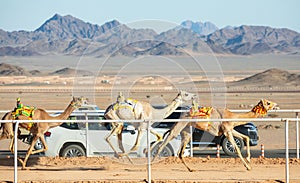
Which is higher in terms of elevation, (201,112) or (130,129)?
(201,112)

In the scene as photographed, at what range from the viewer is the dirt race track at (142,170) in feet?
50.2

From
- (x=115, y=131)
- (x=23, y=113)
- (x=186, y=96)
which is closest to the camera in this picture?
(x=23, y=113)

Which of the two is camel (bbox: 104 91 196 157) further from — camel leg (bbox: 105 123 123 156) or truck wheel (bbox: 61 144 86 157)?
truck wheel (bbox: 61 144 86 157)

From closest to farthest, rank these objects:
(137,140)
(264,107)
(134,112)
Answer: (264,107), (137,140), (134,112)

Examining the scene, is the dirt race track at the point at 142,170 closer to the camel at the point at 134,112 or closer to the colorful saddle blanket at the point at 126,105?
the camel at the point at 134,112

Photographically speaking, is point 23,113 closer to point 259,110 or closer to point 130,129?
point 130,129

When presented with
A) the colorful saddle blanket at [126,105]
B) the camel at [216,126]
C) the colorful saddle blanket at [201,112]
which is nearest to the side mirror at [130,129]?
the colorful saddle blanket at [126,105]

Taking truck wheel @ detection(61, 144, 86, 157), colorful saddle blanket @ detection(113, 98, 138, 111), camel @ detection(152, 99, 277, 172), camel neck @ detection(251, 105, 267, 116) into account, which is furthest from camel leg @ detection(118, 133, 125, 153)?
camel neck @ detection(251, 105, 267, 116)

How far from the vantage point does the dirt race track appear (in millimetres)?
15305

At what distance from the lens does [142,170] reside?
16953 millimetres

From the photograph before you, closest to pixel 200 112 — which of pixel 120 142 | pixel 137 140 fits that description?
pixel 137 140

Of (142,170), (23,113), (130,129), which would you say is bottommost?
(142,170)

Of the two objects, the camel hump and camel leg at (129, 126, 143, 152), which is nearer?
the camel hump

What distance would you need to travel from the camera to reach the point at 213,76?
13275cm
